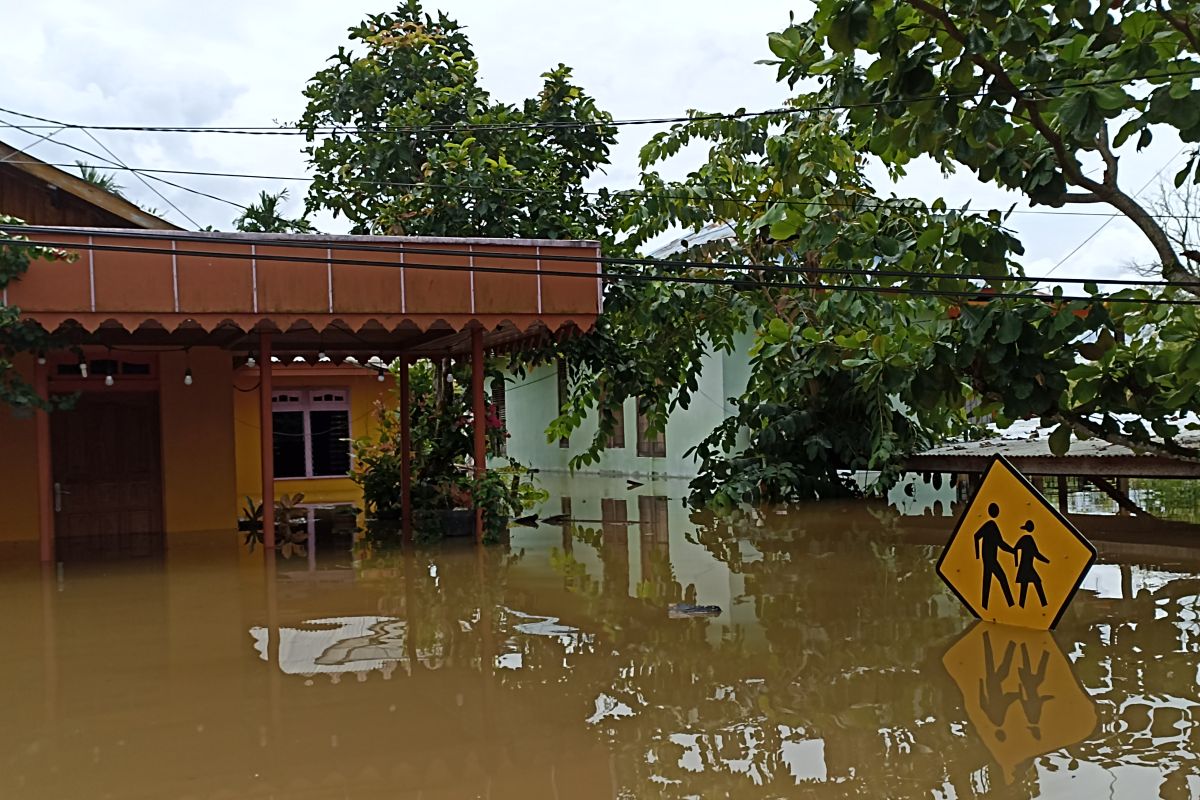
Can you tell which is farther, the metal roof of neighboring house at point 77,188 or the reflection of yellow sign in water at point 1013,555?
the metal roof of neighboring house at point 77,188

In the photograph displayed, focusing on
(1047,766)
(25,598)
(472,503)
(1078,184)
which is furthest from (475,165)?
(1047,766)

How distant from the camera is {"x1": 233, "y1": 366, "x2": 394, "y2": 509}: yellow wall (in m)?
21.9

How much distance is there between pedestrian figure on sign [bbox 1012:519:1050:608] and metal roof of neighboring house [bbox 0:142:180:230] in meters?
12.8

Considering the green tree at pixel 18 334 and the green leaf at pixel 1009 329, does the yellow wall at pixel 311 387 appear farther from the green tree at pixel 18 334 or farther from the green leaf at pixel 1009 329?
the green leaf at pixel 1009 329

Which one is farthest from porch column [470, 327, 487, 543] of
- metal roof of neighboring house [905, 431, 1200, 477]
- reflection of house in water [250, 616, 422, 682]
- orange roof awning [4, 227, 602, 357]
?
metal roof of neighboring house [905, 431, 1200, 477]

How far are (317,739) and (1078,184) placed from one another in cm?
708

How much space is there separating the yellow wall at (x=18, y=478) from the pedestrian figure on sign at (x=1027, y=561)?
45.3 feet

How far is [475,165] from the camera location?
18141 mm

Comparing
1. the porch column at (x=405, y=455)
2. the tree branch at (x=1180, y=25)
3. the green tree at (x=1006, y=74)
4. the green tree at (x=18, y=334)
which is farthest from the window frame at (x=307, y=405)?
the tree branch at (x=1180, y=25)

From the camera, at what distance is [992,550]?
846 centimetres

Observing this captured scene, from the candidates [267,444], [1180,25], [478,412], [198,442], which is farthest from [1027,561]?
[198,442]

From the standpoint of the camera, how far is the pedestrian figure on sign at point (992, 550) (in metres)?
8.30

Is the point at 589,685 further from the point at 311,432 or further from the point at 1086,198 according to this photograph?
the point at 311,432

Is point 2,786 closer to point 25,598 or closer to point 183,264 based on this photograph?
point 25,598
